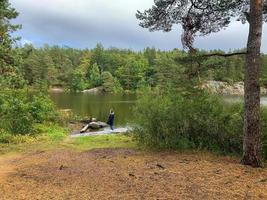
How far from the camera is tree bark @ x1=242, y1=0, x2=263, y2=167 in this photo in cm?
1054

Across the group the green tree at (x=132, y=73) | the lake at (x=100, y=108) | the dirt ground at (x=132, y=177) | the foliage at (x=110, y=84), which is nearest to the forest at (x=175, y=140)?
the dirt ground at (x=132, y=177)

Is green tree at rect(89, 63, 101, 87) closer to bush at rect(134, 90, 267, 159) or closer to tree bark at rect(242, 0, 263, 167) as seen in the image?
bush at rect(134, 90, 267, 159)

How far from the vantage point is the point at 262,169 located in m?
10.3

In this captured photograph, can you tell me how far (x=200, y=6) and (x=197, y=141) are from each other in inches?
189

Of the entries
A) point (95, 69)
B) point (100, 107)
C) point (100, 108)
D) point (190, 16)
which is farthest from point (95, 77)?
point (190, 16)

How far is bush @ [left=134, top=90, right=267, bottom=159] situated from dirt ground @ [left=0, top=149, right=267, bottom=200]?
36.1 inches

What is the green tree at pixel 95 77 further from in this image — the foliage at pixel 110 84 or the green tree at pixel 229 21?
the green tree at pixel 229 21

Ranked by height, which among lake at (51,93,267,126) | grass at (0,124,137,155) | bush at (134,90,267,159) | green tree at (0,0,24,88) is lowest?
lake at (51,93,267,126)

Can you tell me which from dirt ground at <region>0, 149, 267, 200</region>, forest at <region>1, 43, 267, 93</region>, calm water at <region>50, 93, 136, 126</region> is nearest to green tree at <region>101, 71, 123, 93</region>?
forest at <region>1, 43, 267, 93</region>

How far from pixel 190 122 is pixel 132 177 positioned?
471cm

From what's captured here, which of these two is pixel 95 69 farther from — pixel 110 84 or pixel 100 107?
pixel 100 107

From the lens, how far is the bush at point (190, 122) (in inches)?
513

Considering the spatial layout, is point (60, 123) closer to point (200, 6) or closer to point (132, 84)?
point (200, 6)

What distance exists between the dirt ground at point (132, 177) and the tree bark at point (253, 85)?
704 mm
